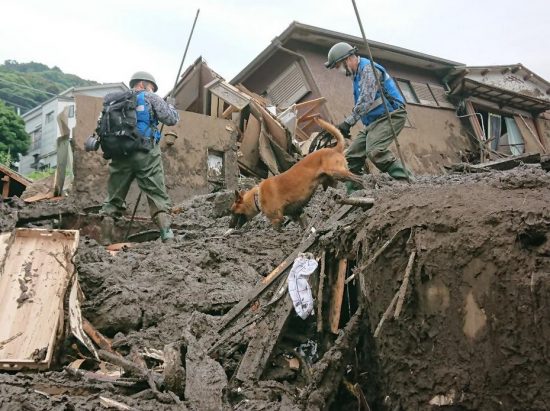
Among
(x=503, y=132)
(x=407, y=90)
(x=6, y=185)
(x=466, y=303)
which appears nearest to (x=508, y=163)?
(x=466, y=303)

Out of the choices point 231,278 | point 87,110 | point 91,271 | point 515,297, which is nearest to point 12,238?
point 91,271

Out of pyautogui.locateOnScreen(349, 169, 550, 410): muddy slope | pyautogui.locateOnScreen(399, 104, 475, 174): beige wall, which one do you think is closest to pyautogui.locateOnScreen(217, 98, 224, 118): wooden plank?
pyautogui.locateOnScreen(399, 104, 475, 174): beige wall

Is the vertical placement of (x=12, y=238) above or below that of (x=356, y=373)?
above

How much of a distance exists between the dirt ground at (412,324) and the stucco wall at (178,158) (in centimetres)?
522

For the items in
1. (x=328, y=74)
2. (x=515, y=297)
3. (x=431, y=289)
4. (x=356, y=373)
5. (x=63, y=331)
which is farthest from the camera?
(x=328, y=74)

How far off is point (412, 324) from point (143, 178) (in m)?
4.41

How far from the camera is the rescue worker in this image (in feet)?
22.6

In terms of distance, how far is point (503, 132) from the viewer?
1977 cm

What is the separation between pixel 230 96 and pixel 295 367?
9.49 m

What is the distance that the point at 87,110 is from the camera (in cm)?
1012

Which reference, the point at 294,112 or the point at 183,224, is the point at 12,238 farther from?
the point at 294,112

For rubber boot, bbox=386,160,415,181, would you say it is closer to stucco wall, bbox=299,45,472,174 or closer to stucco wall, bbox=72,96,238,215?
stucco wall, bbox=72,96,238,215

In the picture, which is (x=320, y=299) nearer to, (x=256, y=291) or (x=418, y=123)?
(x=256, y=291)

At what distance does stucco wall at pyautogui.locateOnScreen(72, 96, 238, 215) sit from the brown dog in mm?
3387
